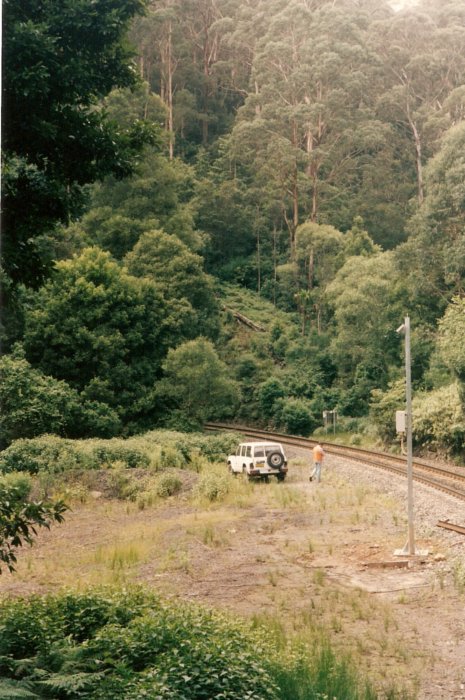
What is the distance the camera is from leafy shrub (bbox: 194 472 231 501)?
62.4ft

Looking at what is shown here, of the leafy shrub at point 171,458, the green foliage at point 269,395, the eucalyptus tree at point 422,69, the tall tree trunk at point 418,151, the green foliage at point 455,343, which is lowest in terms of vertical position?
the leafy shrub at point 171,458

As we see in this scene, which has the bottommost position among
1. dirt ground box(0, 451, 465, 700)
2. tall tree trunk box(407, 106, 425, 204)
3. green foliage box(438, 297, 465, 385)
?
dirt ground box(0, 451, 465, 700)

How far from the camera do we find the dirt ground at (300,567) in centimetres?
886

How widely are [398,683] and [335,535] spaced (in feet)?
23.9

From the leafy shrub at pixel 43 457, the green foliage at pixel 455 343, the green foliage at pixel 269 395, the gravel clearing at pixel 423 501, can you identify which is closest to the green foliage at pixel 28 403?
the leafy shrub at pixel 43 457

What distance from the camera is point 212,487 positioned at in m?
19.3

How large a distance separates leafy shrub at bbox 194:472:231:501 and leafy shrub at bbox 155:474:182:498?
598mm

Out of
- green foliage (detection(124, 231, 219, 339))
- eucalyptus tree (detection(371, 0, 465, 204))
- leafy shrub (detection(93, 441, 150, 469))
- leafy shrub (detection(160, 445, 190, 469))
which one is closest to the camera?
leafy shrub (detection(93, 441, 150, 469))

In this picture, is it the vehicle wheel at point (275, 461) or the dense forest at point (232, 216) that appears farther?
the vehicle wheel at point (275, 461)

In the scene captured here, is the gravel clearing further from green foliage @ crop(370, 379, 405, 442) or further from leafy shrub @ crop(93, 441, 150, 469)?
leafy shrub @ crop(93, 441, 150, 469)

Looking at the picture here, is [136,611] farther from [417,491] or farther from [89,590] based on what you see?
[417,491]

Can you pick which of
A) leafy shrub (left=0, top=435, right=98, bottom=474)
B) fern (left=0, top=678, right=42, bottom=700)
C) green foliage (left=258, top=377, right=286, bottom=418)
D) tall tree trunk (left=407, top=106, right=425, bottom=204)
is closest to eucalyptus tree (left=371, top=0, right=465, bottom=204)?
tall tree trunk (left=407, top=106, right=425, bottom=204)

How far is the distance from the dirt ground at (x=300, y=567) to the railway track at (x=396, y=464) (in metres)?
2.38

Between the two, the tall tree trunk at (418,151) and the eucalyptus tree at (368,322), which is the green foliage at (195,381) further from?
the tall tree trunk at (418,151)
